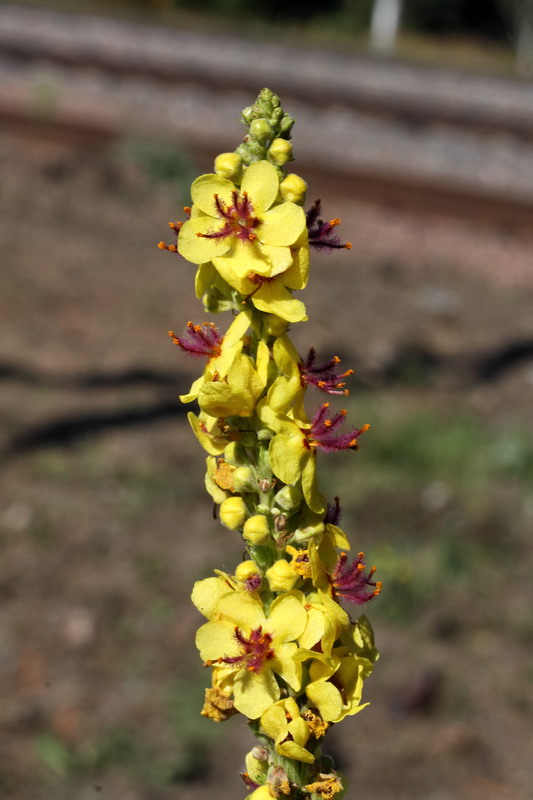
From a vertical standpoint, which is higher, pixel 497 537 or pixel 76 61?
pixel 76 61

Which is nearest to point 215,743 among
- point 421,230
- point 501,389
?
point 501,389

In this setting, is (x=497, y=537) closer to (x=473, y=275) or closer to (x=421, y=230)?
(x=473, y=275)

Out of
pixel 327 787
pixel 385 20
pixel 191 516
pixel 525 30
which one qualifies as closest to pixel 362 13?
pixel 385 20

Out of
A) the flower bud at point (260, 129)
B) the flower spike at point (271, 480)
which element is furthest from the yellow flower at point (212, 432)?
the flower bud at point (260, 129)

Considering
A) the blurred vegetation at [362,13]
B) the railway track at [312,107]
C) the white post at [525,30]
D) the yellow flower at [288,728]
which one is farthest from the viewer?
the white post at [525,30]

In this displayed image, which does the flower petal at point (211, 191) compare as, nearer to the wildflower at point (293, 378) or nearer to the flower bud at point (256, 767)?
the wildflower at point (293, 378)

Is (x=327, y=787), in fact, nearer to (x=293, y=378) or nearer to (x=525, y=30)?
(x=293, y=378)

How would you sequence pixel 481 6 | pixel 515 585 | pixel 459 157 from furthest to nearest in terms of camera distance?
pixel 481 6, pixel 459 157, pixel 515 585
